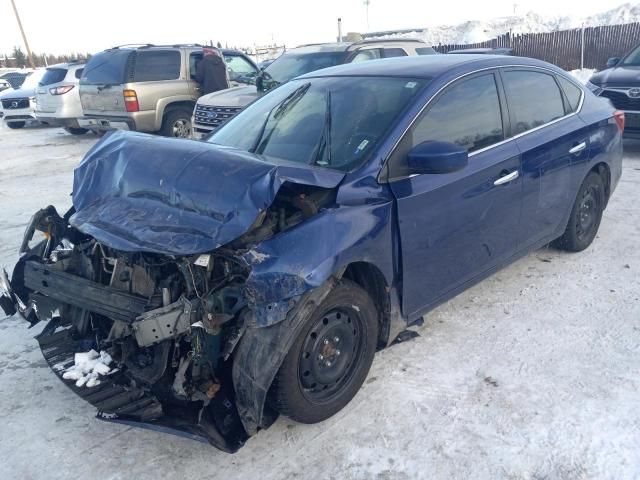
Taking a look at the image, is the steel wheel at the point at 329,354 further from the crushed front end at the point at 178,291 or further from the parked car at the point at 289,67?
the parked car at the point at 289,67

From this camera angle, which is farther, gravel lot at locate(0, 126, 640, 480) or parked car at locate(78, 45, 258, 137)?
parked car at locate(78, 45, 258, 137)

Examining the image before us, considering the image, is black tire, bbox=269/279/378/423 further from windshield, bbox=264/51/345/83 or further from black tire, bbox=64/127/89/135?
black tire, bbox=64/127/89/135

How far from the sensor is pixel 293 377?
2840 mm

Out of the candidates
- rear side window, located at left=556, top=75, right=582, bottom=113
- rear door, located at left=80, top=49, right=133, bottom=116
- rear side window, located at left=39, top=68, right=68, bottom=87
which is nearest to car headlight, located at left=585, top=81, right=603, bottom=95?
rear side window, located at left=556, top=75, right=582, bottom=113

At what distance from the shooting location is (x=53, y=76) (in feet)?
46.7

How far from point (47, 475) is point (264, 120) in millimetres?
2561

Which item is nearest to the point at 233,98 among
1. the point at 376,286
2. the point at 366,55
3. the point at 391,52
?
the point at 366,55

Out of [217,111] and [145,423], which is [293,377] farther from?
[217,111]

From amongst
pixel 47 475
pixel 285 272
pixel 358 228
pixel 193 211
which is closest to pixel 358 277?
pixel 358 228

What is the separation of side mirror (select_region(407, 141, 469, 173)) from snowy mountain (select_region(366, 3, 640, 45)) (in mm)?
38005

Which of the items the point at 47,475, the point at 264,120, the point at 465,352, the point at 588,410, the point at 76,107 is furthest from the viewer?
the point at 76,107

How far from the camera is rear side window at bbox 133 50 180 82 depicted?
11.2 m

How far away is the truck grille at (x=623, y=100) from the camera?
8.30 metres

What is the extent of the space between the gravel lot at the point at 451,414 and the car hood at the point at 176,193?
3.64 feet
